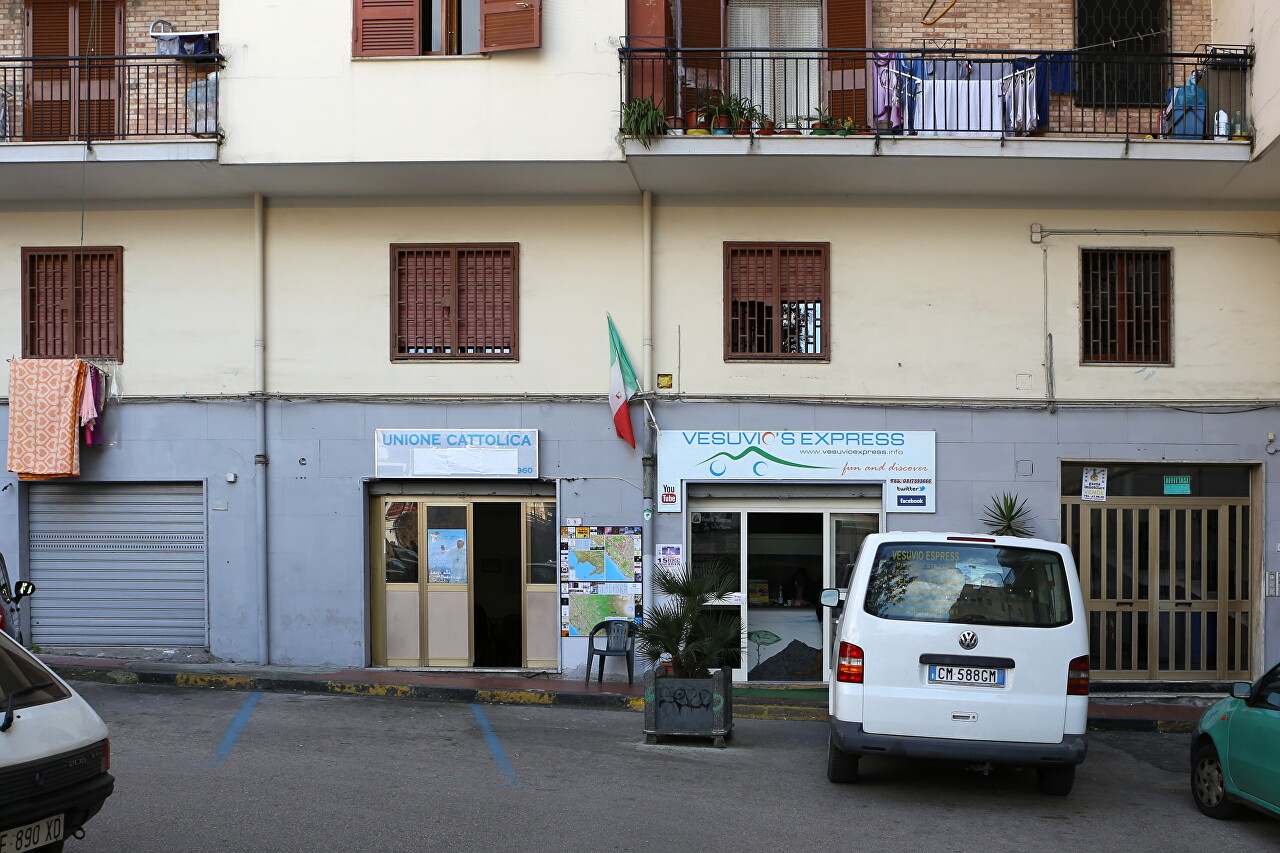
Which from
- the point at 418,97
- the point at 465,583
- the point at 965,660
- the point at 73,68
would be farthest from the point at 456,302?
the point at 965,660

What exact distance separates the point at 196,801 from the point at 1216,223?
39.2 ft

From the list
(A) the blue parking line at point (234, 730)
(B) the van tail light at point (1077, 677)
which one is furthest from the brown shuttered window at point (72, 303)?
(B) the van tail light at point (1077, 677)

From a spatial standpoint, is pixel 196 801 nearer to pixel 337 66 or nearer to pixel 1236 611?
pixel 337 66

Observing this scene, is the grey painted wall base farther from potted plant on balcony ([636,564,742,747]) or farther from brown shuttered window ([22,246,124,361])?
potted plant on balcony ([636,564,742,747])

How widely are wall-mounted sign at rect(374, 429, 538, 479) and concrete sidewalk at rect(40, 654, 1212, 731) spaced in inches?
90.4

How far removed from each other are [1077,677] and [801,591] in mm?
5348

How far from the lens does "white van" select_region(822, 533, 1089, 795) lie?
7.88m

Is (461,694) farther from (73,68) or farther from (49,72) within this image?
(49,72)

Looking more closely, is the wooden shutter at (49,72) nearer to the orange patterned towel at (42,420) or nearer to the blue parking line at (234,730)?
the orange patterned towel at (42,420)

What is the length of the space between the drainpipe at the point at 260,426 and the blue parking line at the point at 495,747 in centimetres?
301

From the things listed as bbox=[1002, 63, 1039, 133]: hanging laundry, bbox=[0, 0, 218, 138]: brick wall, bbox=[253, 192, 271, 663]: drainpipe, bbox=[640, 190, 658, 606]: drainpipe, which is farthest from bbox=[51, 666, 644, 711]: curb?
bbox=[1002, 63, 1039, 133]: hanging laundry

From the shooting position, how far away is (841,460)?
12953 millimetres

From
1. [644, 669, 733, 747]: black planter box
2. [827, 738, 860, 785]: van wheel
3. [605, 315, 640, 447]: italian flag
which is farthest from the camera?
[605, 315, 640, 447]: italian flag

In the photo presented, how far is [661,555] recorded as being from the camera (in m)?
13.1
